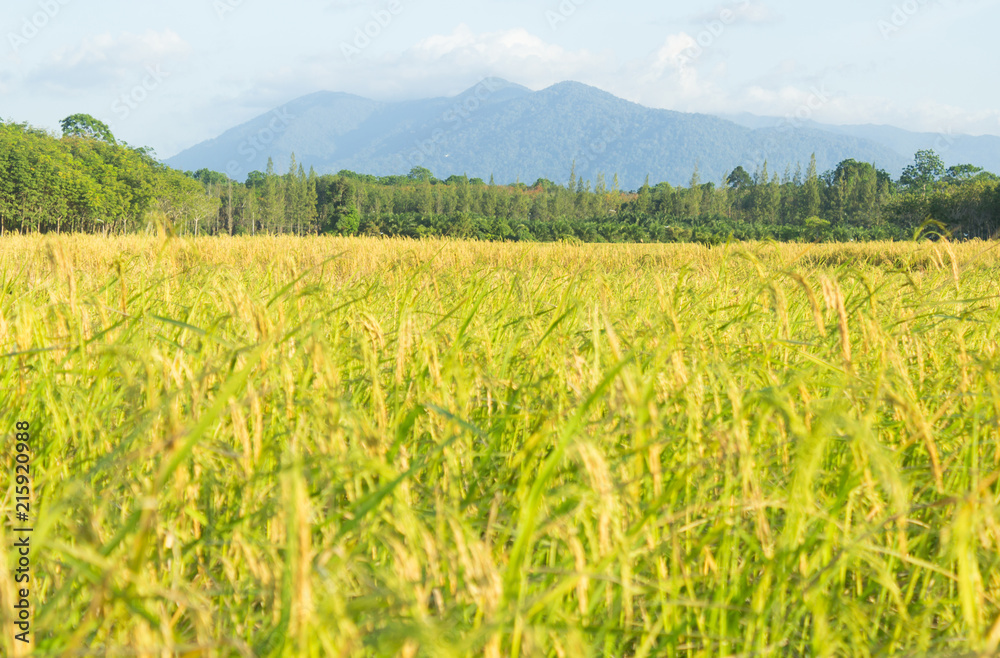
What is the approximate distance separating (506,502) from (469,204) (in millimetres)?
61000

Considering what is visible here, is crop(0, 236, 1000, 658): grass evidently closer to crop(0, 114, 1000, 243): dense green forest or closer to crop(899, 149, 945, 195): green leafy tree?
crop(0, 114, 1000, 243): dense green forest

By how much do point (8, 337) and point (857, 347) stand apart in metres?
2.46

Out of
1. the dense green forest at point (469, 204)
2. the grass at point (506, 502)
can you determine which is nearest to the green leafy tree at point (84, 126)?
the dense green forest at point (469, 204)

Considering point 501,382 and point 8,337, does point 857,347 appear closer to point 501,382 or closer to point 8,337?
point 501,382

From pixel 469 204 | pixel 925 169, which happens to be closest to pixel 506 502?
pixel 469 204

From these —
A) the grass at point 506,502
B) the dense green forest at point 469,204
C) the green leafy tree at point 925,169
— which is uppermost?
the green leafy tree at point 925,169

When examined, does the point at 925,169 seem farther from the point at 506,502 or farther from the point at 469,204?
the point at 506,502

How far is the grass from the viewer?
2.01ft

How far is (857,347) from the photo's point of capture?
1.81 m

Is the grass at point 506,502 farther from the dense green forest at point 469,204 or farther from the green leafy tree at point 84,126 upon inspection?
the green leafy tree at point 84,126

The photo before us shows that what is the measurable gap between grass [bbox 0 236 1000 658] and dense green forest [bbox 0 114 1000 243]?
19.3m

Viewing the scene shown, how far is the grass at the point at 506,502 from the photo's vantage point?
612 millimetres

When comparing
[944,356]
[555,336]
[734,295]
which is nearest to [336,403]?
[555,336]

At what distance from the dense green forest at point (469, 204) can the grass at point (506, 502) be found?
19.3 meters
